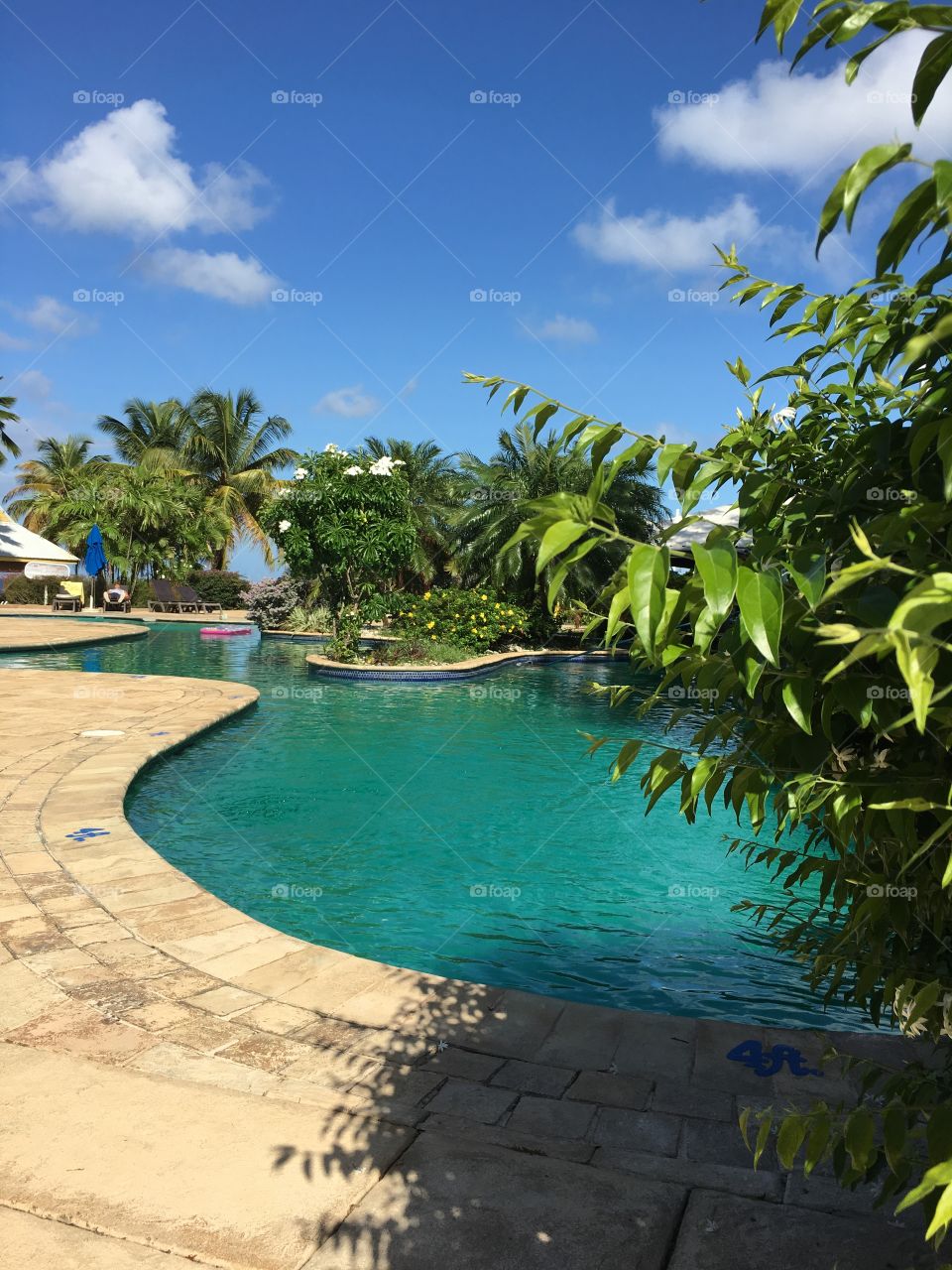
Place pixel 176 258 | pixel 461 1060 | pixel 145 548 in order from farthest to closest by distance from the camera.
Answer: pixel 145 548
pixel 176 258
pixel 461 1060

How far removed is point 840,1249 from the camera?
7.72ft

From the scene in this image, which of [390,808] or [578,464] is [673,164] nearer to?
[390,808]

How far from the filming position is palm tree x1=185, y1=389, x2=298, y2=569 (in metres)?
40.7

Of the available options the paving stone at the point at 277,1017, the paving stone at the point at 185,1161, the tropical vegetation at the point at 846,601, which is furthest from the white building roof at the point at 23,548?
the tropical vegetation at the point at 846,601

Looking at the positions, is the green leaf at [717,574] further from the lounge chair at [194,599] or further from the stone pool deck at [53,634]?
the lounge chair at [194,599]

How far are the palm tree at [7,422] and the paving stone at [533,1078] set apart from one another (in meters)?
44.2

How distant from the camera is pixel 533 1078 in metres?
3.41

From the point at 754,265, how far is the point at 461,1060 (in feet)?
10.4

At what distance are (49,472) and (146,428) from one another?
11552 millimetres

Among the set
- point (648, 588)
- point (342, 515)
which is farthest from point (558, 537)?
point (342, 515)

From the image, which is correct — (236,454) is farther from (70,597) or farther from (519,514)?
(519,514)

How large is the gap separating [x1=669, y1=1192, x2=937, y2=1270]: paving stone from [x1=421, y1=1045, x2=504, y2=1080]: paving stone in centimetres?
107

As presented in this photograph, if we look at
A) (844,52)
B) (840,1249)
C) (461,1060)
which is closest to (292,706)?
(461,1060)

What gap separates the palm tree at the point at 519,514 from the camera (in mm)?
24812
